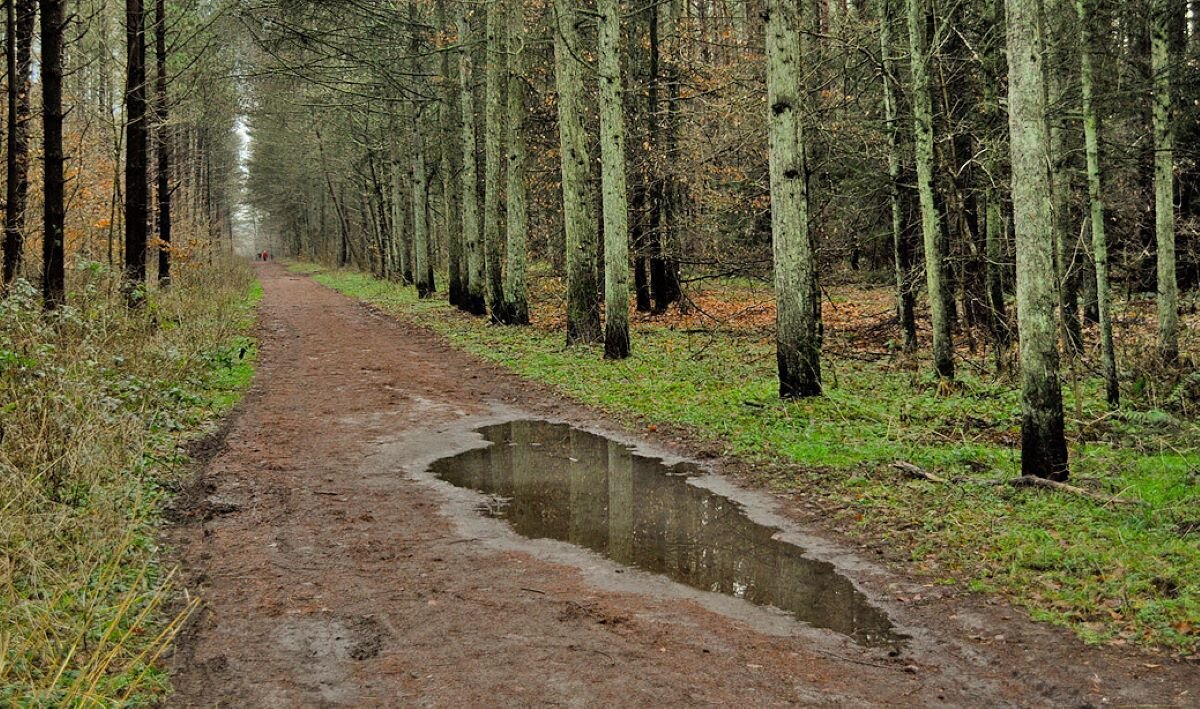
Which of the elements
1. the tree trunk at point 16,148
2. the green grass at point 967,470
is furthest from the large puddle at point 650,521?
the tree trunk at point 16,148

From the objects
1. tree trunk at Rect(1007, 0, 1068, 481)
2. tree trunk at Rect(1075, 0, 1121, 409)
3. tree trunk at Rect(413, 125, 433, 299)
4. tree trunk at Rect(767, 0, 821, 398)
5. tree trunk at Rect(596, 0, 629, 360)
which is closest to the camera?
tree trunk at Rect(1007, 0, 1068, 481)

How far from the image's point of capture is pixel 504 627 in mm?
5207

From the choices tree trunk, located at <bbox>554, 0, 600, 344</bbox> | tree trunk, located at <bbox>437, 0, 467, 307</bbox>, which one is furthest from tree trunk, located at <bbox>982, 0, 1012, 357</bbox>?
tree trunk, located at <bbox>437, 0, 467, 307</bbox>

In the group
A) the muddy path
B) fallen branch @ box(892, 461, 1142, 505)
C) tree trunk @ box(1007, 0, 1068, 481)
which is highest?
tree trunk @ box(1007, 0, 1068, 481)

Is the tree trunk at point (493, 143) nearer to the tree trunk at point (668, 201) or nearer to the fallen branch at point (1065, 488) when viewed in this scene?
the tree trunk at point (668, 201)

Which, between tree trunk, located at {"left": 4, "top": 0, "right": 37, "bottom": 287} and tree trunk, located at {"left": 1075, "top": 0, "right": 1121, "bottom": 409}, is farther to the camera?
tree trunk, located at {"left": 4, "top": 0, "right": 37, "bottom": 287}

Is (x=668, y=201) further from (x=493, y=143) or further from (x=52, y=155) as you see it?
(x=52, y=155)

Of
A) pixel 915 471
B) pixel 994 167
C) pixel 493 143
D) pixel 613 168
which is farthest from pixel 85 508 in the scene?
pixel 493 143

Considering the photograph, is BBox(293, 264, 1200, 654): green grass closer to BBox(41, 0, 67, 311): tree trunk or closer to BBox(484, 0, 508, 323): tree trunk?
BBox(484, 0, 508, 323): tree trunk

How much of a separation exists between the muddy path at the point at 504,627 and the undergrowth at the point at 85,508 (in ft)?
0.99

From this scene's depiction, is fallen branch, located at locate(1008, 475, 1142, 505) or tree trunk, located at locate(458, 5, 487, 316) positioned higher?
tree trunk, located at locate(458, 5, 487, 316)

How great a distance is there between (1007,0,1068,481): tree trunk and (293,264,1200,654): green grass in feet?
3.25

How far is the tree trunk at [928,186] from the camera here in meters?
12.4

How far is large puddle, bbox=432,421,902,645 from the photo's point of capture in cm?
578
